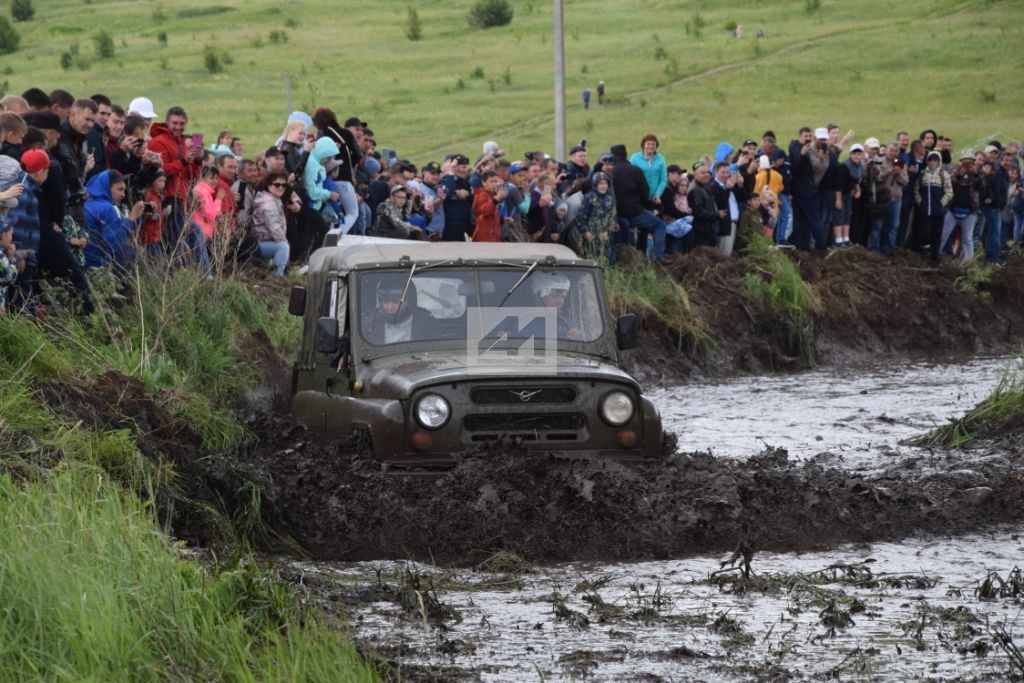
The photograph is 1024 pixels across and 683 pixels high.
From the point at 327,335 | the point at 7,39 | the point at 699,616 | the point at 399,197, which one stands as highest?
the point at 7,39

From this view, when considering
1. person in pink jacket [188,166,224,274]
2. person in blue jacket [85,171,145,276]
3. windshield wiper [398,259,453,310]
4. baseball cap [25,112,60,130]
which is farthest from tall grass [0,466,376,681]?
person in pink jacket [188,166,224,274]

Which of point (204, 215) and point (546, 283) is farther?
point (204, 215)

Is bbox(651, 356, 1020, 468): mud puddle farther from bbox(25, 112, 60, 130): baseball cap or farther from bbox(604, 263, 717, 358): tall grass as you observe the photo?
bbox(25, 112, 60, 130): baseball cap

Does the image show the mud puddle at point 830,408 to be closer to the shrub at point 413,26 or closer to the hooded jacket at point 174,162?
the hooded jacket at point 174,162

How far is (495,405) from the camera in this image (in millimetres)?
10922

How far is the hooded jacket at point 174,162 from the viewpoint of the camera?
16.2 meters

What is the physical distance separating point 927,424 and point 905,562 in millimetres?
7119

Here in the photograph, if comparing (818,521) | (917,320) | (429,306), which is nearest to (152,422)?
(429,306)

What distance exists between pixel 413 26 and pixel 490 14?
374 cm

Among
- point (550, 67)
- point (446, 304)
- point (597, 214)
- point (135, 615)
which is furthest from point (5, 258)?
point (550, 67)

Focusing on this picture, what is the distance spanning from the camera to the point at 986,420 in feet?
49.3

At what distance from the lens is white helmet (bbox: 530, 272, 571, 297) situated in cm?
1205

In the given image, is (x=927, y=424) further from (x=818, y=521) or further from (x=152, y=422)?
(x=152, y=422)

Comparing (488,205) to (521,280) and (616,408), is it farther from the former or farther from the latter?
(616,408)
